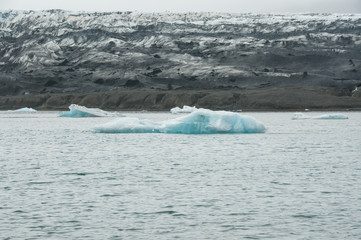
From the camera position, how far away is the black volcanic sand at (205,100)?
416 feet

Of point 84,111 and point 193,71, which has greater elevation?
point 193,71

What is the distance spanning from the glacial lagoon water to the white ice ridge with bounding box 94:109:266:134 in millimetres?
8005

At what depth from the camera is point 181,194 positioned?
19.0m

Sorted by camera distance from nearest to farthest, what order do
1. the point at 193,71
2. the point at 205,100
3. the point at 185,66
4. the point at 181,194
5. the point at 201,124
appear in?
the point at 181,194, the point at 201,124, the point at 205,100, the point at 193,71, the point at 185,66

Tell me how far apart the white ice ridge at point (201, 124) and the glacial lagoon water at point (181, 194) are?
8005 mm

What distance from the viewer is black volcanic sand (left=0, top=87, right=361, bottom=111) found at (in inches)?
4988

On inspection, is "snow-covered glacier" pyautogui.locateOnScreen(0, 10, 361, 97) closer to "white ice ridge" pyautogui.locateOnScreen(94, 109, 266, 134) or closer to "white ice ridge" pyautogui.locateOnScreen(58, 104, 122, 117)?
"white ice ridge" pyautogui.locateOnScreen(58, 104, 122, 117)

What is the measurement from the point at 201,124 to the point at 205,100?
89645mm

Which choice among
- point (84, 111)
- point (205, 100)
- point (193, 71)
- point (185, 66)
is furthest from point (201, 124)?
point (185, 66)

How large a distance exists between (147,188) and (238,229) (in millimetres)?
6173

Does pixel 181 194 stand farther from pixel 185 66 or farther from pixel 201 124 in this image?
pixel 185 66

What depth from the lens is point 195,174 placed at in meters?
23.9

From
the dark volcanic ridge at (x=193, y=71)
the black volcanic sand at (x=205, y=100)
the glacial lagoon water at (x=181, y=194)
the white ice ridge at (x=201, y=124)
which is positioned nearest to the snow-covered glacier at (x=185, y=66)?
the dark volcanic ridge at (x=193, y=71)

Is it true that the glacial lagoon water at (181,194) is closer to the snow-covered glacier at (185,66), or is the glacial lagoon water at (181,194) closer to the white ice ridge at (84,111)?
the white ice ridge at (84,111)
